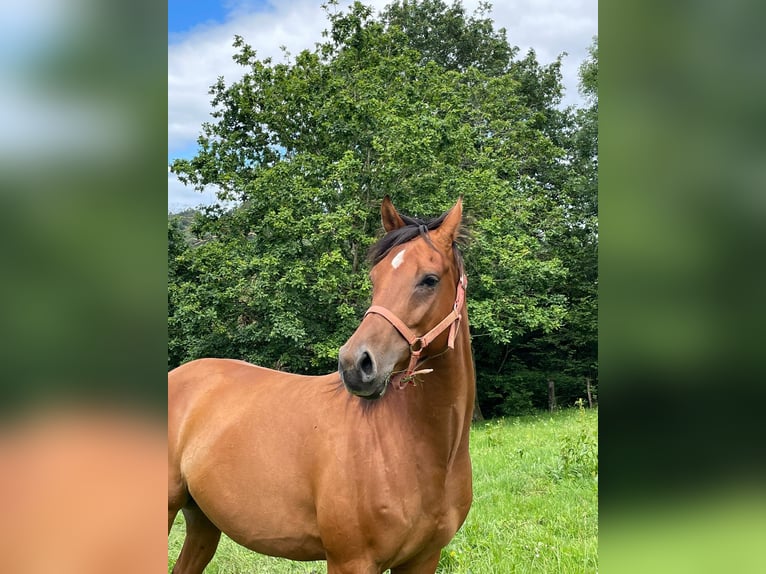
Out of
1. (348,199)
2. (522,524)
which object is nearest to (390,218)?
(522,524)

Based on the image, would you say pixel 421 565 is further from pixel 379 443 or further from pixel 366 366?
pixel 366 366

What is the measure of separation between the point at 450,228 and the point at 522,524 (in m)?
2.99

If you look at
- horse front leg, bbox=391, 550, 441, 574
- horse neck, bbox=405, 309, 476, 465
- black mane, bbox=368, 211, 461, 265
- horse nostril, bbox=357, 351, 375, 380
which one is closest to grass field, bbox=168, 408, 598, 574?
horse front leg, bbox=391, 550, 441, 574

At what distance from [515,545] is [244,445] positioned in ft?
7.41

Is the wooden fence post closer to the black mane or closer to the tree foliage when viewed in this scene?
the tree foliage

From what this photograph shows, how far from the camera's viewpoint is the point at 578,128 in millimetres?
18469
